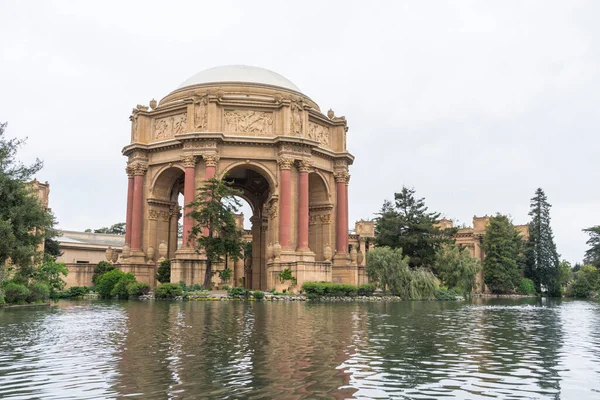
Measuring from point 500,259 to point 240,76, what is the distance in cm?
3686

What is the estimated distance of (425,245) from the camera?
172ft

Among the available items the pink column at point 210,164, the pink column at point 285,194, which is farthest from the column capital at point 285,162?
the pink column at point 210,164

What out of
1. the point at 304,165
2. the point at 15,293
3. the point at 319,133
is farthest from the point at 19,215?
the point at 319,133

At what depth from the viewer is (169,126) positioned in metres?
45.2

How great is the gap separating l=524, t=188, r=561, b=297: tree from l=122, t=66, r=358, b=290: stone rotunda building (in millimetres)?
32448

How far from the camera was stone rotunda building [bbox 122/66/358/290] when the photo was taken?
41.6m

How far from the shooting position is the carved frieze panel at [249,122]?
43.4 metres

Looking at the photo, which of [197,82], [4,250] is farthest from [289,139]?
[4,250]

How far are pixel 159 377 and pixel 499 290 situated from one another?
62724 mm

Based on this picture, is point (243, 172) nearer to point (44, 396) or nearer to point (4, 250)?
point (4, 250)

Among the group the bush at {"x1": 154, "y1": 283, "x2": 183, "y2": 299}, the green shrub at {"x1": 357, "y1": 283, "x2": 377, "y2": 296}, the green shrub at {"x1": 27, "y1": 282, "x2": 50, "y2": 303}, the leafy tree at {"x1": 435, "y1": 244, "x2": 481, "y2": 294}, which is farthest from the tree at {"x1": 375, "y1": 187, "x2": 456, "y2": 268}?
the green shrub at {"x1": 27, "y1": 282, "x2": 50, "y2": 303}

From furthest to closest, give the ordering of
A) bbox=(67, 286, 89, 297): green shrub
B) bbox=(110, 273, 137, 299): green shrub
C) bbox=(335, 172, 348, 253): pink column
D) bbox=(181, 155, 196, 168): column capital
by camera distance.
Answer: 1. bbox=(335, 172, 348, 253): pink column
2. bbox=(181, 155, 196, 168): column capital
3. bbox=(67, 286, 89, 297): green shrub
4. bbox=(110, 273, 137, 299): green shrub

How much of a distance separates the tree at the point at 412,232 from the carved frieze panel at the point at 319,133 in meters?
10.2

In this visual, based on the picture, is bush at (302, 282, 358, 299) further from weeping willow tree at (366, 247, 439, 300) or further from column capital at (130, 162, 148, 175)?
column capital at (130, 162, 148, 175)
